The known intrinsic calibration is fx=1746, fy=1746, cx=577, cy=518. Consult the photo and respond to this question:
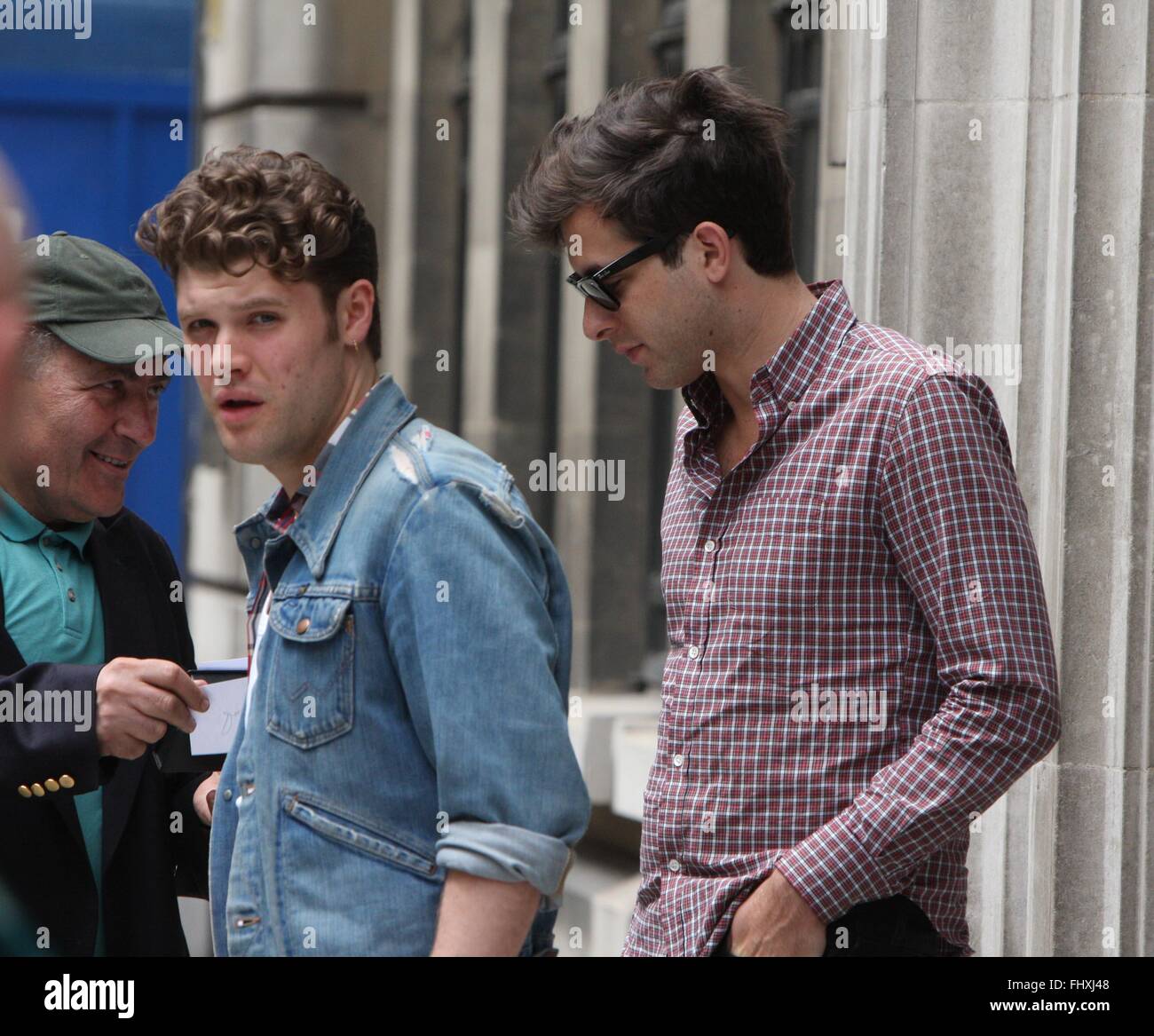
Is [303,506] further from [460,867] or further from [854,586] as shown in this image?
[854,586]

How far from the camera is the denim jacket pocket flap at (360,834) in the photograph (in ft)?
7.01

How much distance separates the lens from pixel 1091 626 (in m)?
3.86

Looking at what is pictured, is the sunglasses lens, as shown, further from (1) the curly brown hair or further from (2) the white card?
(2) the white card

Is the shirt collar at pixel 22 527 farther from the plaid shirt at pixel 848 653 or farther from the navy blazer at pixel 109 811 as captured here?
the plaid shirt at pixel 848 653

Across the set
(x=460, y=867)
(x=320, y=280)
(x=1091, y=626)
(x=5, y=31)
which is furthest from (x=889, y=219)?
(x=5, y=31)

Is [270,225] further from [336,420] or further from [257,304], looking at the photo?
[336,420]

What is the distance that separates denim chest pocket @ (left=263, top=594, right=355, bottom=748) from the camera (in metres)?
2.15

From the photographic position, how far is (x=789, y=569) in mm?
2580

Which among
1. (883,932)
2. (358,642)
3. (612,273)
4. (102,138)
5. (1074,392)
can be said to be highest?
(102,138)

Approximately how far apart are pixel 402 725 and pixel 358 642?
0.39ft

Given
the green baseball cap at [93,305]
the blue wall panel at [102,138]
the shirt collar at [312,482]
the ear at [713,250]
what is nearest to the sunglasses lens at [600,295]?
the ear at [713,250]

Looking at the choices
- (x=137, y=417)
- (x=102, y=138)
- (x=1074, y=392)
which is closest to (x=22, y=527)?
(x=137, y=417)

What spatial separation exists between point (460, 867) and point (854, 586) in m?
0.81

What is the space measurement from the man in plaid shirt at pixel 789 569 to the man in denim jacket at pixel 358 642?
418 millimetres
